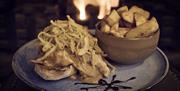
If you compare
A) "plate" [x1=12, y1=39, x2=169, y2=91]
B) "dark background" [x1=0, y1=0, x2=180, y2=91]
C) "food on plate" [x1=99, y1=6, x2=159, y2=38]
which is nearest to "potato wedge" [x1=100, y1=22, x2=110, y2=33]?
"food on plate" [x1=99, y1=6, x2=159, y2=38]

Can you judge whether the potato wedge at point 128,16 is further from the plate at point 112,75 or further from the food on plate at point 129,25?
the plate at point 112,75

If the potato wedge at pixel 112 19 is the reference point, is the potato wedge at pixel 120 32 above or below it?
below

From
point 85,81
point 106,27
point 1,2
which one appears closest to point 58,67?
point 85,81

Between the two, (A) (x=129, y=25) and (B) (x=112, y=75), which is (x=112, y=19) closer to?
(A) (x=129, y=25)

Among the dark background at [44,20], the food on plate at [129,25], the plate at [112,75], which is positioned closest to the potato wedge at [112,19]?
the food on plate at [129,25]

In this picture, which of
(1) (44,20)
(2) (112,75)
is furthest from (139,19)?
(1) (44,20)

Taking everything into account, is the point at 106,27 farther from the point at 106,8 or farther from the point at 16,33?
the point at 16,33

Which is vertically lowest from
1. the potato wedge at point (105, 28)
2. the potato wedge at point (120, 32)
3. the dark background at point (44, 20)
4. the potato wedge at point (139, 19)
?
the dark background at point (44, 20)
